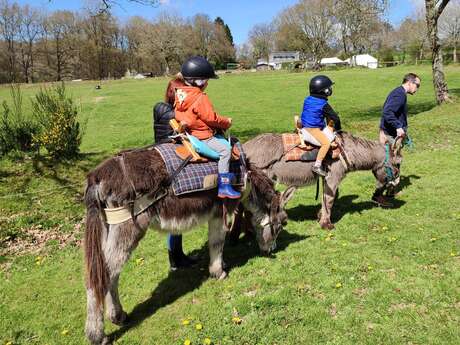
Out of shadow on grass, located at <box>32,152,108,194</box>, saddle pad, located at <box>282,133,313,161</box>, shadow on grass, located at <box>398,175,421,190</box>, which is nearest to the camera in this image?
saddle pad, located at <box>282,133,313,161</box>

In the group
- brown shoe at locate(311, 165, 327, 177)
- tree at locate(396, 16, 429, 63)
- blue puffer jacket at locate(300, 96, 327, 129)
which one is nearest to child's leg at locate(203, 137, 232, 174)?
brown shoe at locate(311, 165, 327, 177)

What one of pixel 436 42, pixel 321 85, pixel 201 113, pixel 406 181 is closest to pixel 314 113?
pixel 321 85

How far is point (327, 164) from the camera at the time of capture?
6434 mm

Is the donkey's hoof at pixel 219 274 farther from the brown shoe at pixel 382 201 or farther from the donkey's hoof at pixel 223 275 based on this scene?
the brown shoe at pixel 382 201

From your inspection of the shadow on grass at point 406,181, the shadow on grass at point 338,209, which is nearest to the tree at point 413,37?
the shadow on grass at point 406,181

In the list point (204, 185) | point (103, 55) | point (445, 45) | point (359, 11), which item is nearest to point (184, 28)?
point (103, 55)

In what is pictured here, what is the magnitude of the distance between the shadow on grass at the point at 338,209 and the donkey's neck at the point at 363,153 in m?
0.97

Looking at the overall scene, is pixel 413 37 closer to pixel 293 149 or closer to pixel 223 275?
pixel 293 149

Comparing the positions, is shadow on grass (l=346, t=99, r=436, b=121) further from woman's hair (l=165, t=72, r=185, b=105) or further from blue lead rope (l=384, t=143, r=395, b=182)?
woman's hair (l=165, t=72, r=185, b=105)

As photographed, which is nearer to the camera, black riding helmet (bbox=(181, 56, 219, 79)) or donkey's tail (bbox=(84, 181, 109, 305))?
donkey's tail (bbox=(84, 181, 109, 305))

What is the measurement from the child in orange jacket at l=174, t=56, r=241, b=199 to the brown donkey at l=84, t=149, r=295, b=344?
0.30 metres

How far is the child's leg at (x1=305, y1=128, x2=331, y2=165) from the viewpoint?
6103 millimetres

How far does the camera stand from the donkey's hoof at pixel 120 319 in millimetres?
4297

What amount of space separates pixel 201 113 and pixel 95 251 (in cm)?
190
